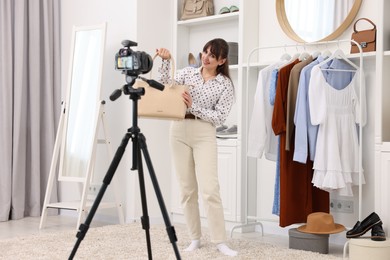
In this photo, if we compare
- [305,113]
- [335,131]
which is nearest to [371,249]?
[335,131]

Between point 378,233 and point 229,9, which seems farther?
point 229,9

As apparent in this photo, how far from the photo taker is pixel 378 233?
10.8 feet

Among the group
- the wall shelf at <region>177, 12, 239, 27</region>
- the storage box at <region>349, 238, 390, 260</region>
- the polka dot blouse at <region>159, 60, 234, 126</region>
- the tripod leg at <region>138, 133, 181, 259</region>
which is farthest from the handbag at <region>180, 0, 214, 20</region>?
the tripod leg at <region>138, 133, 181, 259</region>

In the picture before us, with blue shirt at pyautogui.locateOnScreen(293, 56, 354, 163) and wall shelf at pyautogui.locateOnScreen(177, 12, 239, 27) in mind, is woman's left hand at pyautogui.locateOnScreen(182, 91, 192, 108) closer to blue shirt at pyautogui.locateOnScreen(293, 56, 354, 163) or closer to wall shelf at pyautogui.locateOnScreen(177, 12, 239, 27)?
blue shirt at pyautogui.locateOnScreen(293, 56, 354, 163)

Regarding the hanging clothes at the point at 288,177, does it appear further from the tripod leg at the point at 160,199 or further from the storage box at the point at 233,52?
the tripod leg at the point at 160,199

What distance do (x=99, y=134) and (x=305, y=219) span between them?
76.7 inches

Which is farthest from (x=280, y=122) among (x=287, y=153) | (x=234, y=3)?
(x=234, y=3)

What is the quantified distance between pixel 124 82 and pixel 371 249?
8.17ft

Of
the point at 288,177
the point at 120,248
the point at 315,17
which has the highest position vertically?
the point at 315,17

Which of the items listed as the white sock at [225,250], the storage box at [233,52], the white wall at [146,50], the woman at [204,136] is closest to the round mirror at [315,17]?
the white wall at [146,50]

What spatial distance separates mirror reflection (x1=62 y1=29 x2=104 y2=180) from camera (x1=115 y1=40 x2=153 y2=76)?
2.21 meters

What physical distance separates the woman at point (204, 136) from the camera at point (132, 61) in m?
0.96

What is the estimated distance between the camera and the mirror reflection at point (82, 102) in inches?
186

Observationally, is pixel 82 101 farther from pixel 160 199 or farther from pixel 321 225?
pixel 160 199
